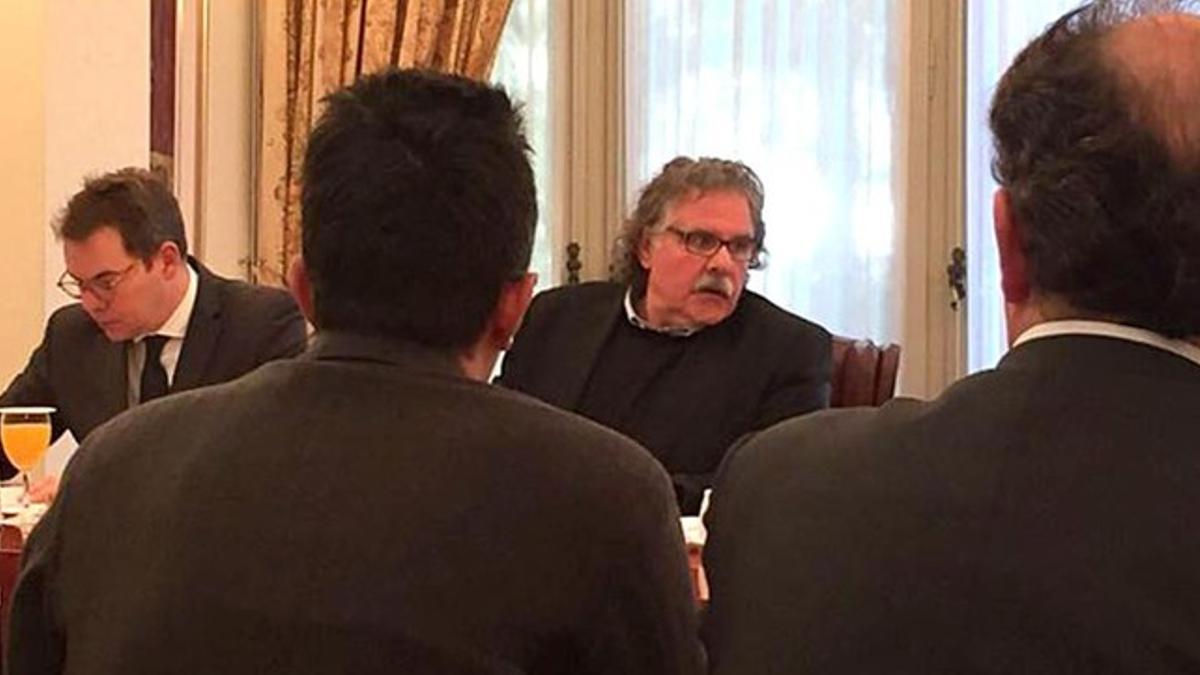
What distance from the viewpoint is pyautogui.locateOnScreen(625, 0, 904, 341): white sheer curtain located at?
4.47 meters

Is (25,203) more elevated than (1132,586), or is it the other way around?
(25,203)

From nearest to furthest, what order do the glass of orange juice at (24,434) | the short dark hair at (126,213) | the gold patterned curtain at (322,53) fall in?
the glass of orange juice at (24,434) < the short dark hair at (126,213) < the gold patterned curtain at (322,53)

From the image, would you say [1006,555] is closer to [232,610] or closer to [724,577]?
[724,577]

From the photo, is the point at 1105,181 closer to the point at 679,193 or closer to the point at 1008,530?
the point at 1008,530

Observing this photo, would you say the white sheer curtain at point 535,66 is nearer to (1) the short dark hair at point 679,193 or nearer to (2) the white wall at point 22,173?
(2) the white wall at point 22,173

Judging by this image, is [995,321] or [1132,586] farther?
[995,321]

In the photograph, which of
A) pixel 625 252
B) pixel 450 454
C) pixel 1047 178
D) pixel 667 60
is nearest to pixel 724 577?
pixel 450 454

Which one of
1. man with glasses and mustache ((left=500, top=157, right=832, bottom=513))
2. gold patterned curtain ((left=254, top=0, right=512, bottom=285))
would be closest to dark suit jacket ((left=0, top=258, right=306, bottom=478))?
man with glasses and mustache ((left=500, top=157, right=832, bottom=513))

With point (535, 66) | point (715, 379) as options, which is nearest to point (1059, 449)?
point (715, 379)

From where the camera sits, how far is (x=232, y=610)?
1.19 metres

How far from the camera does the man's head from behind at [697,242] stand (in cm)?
306

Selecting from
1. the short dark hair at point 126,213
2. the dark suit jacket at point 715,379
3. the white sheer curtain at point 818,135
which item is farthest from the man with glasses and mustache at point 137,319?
the white sheer curtain at point 818,135

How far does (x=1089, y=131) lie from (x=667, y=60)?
144 inches

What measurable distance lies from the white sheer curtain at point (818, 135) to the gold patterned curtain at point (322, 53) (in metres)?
0.67
